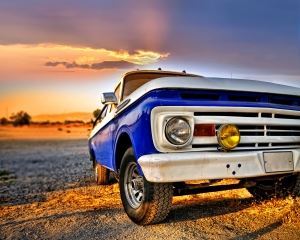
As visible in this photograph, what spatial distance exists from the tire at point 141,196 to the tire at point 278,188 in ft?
4.34

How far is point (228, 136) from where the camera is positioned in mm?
3633

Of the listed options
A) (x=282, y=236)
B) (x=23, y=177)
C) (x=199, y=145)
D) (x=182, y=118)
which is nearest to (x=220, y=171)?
(x=199, y=145)

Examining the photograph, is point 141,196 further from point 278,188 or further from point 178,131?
point 278,188

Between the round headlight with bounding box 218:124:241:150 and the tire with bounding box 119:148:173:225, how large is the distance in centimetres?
69

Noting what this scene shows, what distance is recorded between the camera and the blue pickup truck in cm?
348

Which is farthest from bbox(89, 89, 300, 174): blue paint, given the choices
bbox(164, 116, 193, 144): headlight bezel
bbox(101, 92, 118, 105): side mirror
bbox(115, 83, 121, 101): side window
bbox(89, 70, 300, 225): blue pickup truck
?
bbox(115, 83, 121, 101): side window

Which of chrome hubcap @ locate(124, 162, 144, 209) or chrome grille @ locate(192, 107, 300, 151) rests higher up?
chrome grille @ locate(192, 107, 300, 151)

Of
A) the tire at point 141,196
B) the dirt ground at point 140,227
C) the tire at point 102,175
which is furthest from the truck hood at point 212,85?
the tire at point 102,175

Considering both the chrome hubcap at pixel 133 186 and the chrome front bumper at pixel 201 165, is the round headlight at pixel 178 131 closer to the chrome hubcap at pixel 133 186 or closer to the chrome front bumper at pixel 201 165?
the chrome front bumper at pixel 201 165

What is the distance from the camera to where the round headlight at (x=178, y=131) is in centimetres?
349

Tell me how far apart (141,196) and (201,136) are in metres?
1.10

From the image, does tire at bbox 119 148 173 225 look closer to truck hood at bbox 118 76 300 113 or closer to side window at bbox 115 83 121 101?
truck hood at bbox 118 76 300 113

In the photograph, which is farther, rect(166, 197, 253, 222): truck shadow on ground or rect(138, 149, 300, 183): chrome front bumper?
rect(166, 197, 253, 222): truck shadow on ground

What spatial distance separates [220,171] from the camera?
3.54m
